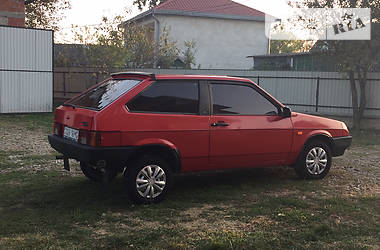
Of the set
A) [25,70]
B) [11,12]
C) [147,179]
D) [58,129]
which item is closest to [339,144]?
[147,179]

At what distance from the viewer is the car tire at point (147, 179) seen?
17.6ft

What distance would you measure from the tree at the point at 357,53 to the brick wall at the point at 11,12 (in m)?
13.3

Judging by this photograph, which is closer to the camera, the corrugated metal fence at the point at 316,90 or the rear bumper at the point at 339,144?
the rear bumper at the point at 339,144

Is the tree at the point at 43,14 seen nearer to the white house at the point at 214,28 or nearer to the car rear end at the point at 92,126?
the white house at the point at 214,28

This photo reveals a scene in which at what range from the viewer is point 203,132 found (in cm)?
584

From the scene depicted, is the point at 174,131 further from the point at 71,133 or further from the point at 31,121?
the point at 31,121

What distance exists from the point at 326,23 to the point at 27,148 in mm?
10918

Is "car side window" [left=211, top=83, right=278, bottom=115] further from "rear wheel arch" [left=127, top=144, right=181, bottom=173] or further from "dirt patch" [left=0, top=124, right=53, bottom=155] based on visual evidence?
"dirt patch" [left=0, top=124, right=53, bottom=155]

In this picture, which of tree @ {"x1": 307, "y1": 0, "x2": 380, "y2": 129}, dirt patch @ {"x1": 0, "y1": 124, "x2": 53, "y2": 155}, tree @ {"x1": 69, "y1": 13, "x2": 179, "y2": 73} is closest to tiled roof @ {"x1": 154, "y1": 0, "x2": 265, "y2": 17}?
tree @ {"x1": 69, "y1": 13, "x2": 179, "y2": 73}

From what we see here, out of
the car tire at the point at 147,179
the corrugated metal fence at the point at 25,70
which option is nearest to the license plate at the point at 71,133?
the car tire at the point at 147,179

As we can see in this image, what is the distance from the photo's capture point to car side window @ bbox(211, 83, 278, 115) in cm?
610

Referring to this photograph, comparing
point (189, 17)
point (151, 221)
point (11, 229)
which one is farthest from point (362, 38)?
point (189, 17)

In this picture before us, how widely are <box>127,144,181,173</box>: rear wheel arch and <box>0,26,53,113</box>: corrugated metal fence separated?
1226 cm

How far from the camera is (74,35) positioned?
72.6 feet
